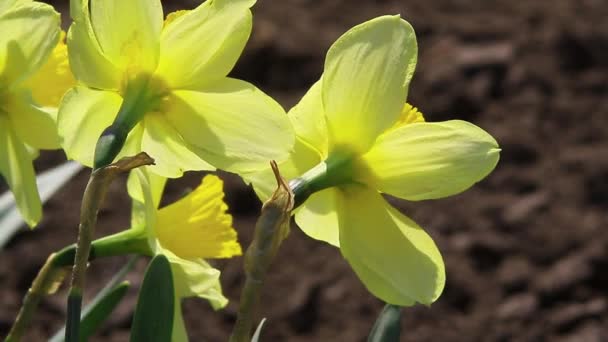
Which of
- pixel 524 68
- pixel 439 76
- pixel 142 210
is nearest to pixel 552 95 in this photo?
pixel 524 68

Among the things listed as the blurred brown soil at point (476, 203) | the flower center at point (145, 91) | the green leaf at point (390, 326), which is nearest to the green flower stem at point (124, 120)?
the flower center at point (145, 91)

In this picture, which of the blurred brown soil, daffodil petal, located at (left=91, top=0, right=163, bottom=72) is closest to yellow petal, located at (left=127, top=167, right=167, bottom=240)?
daffodil petal, located at (left=91, top=0, right=163, bottom=72)

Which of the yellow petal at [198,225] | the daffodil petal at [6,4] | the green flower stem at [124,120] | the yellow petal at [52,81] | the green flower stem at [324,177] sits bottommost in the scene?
the yellow petal at [198,225]

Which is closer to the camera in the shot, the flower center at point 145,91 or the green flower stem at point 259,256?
the green flower stem at point 259,256

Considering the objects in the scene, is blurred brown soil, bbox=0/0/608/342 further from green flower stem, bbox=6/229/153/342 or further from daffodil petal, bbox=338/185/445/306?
daffodil petal, bbox=338/185/445/306

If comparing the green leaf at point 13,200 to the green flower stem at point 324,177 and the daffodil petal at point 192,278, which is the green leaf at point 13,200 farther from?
the green flower stem at point 324,177

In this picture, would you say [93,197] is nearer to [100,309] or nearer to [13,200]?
[100,309]
